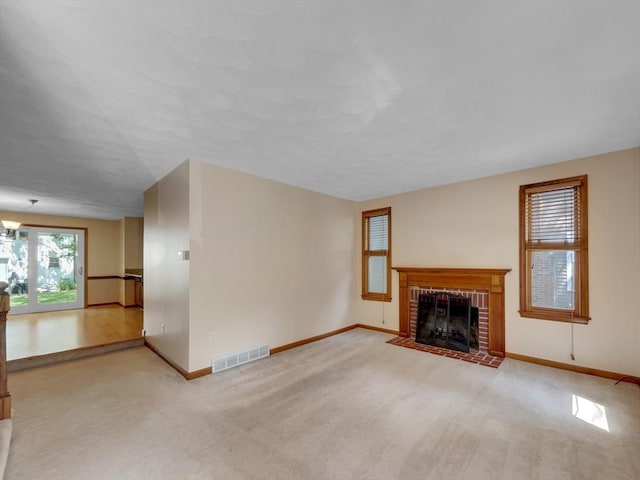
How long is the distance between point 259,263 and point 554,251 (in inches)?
157

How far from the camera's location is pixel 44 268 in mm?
6816

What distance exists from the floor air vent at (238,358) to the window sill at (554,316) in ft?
12.0

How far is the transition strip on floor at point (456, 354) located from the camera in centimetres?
367

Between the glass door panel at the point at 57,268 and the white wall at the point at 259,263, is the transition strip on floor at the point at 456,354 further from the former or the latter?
the glass door panel at the point at 57,268

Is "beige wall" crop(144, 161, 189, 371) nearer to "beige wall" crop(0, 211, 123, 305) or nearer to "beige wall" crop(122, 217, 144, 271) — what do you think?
"beige wall" crop(122, 217, 144, 271)

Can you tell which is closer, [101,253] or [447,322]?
[447,322]

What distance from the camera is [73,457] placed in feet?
6.39

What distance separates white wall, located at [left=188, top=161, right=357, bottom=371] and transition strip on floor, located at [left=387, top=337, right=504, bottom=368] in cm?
126

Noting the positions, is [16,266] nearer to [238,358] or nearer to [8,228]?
[8,228]

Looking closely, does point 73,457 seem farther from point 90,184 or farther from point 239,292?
point 90,184

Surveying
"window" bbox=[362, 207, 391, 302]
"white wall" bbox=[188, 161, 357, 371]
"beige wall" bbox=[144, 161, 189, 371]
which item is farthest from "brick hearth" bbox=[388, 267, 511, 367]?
"beige wall" bbox=[144, 161, 189, 371]

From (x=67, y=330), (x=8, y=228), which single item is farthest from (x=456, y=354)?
(x=8, y=228)

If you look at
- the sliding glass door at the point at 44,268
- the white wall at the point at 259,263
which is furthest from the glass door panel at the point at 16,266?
the white wall at the point at 259,263

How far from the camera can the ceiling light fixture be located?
525 cm
